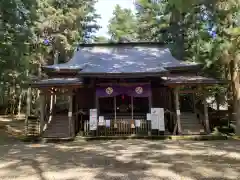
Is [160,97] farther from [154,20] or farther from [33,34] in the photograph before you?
[154,20]

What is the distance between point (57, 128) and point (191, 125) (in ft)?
23.4

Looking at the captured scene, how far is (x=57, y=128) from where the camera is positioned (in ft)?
43.9

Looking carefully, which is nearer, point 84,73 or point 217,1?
point 217,1

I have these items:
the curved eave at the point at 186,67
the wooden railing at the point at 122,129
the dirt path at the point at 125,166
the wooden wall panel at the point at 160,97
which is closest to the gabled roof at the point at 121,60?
the curved eave at the point at 186,67

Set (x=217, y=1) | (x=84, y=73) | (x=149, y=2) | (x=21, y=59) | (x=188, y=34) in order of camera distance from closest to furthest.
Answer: (x=217, y=1) → (x=84, y=73) → (x=21, y=59) → (x=188, y=34) → (x=149, y=2)

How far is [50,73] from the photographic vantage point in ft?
49.2

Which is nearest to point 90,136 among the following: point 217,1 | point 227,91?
point 217,1

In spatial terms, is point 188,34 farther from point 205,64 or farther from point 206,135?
point 206,135

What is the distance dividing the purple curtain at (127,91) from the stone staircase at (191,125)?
8.29 feet

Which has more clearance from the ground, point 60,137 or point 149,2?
point 149,2

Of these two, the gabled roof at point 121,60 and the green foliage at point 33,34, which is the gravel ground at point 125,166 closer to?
the gabled roof at point 121,60

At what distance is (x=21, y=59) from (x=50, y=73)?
1.92 metres

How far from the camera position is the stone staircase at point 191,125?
12.8 m

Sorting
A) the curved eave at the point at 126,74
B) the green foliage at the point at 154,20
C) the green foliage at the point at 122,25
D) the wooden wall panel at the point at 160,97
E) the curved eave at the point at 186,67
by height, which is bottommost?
the wooden wall panel at the point at 160,97
